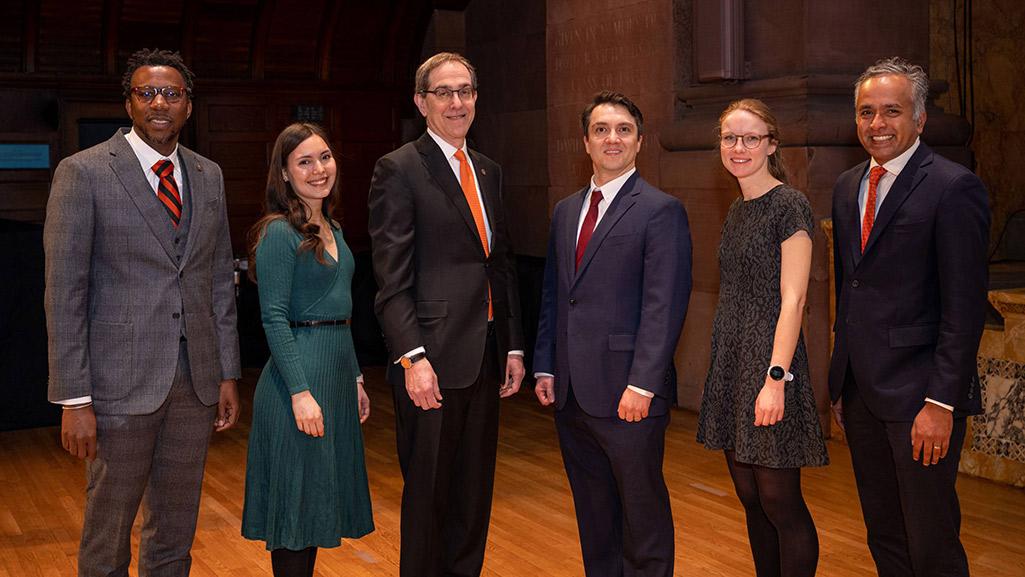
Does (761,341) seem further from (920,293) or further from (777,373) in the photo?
(920,293)

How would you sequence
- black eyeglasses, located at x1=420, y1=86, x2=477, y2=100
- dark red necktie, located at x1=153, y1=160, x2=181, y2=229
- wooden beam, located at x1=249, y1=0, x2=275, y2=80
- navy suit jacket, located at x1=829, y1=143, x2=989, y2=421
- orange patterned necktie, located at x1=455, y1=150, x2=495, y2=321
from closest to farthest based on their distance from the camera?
navy suit jacket, located at x1=829, y1=143, x2=989, y2=421
dark red necktie, located at x1=153, y1=160, x2=181, y2=229
black eyeglasses, located at x1=420, y1=86, x2=477, y2=100
orange patterned necktie, located at x1=455, y1=150, x2=495, y2=321
wooden beam, located at x1=249, y1=0, x2=275, y2=80

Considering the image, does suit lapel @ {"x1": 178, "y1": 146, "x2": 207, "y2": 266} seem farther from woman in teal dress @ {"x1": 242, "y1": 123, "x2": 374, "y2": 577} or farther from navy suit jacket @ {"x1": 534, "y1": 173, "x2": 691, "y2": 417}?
navy suit jacket @ {"x1": 534, "y1": 173, "x2": 691, "y2": 417}

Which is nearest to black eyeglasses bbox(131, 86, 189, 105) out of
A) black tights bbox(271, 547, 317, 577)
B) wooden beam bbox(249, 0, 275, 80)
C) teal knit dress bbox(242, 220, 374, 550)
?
teal knit dress bbox(242, 220, 374, 550)

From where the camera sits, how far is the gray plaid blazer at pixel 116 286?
109 inches

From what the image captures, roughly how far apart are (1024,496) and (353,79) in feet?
24.2

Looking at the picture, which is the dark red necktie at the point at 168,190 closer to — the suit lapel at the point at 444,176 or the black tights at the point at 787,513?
the suit lapel at the point at 444,176

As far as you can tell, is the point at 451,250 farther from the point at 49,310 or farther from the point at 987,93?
the point at 987,93

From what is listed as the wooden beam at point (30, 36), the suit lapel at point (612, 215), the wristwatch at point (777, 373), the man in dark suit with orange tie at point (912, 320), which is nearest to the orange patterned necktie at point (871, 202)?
the man in dark suit with orange tie at point (912, 320)

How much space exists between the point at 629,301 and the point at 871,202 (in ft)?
2.35

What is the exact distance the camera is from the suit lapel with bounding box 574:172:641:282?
119 inches

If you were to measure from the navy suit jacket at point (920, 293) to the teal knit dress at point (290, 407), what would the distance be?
1.49m

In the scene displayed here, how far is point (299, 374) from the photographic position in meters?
3.04

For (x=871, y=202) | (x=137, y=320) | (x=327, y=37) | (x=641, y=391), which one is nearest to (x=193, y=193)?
(x=137, y=320)

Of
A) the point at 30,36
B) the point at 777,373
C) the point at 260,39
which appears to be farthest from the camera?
the point at 260,39
